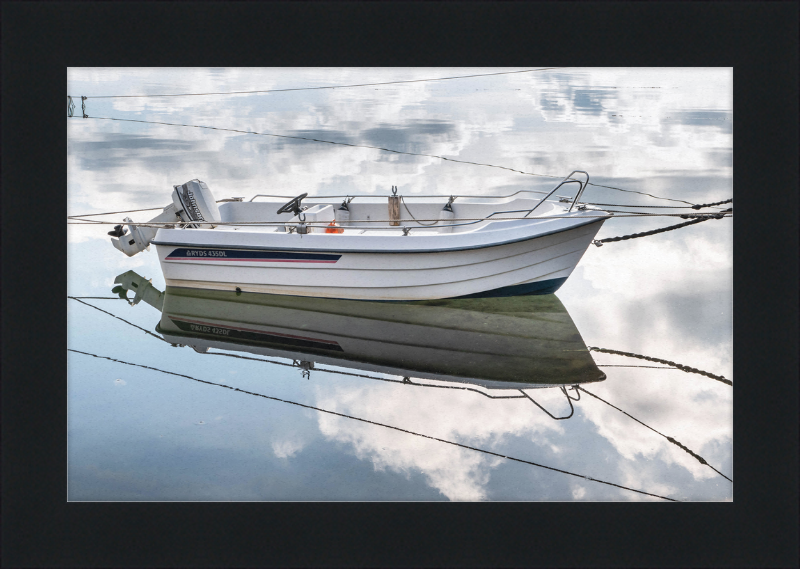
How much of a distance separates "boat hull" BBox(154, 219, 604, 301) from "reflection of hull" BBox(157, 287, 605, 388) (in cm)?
14

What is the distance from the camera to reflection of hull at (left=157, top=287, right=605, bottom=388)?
6.54 m

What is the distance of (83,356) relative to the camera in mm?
6980

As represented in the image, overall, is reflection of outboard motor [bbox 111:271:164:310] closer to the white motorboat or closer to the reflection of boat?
the reflection of boat

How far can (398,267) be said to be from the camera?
8.31 meters

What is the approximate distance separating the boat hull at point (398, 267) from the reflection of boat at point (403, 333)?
134mm

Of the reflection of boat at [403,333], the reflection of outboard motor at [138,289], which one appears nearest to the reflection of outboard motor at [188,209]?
the reflection of outboard motor at [138,289]

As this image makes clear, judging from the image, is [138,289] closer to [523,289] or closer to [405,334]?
[405,334]

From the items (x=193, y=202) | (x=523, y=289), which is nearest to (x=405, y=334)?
(x=523, y=289)

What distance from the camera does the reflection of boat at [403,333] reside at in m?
6.53

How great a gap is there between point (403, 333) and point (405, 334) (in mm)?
41

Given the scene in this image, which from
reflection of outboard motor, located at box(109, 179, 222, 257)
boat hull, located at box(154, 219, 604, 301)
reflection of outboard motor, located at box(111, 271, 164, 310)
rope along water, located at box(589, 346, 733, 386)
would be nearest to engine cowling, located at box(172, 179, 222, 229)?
reflection of outboard motor, located at box(109, 179, 222, 257)

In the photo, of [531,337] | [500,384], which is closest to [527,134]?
[531,337]
